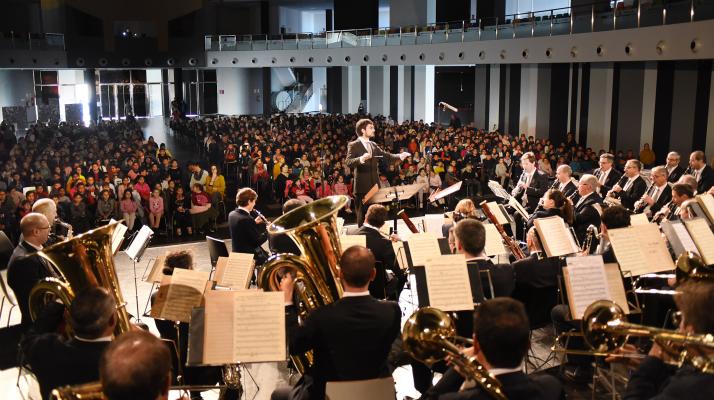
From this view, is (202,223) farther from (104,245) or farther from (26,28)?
(26,28)

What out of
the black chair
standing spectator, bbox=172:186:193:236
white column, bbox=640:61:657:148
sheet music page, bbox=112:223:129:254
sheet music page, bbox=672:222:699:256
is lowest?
standing spectator, bbox=172:186:193:236

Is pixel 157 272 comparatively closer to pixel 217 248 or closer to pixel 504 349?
pixel 217 248

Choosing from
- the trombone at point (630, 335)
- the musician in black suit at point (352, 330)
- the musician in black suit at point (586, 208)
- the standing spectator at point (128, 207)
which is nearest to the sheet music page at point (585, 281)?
the trombone at point (630, 335)

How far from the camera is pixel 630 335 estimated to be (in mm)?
3375

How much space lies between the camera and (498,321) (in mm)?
2814

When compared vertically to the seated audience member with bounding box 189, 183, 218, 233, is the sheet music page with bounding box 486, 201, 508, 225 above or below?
above

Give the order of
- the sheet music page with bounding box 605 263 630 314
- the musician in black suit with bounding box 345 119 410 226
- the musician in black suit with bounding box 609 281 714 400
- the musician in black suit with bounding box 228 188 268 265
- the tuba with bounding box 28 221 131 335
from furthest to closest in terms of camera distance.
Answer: the musician in black suit with bounding box 345 119 410 226
the musician in black suit with bounding box 228 188 268 265
the sheet music page with bounding box 605 263 630 314
the tuba with bounding box 28 221 131 335
the musician in black suit with bounding box 609 281 714 400

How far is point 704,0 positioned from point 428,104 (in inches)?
754

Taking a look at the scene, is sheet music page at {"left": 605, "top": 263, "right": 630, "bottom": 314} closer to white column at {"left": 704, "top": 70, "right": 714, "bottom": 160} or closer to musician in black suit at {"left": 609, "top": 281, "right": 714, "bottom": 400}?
musician in black suit at {"left": 609, "top": 281, "right": 714, "bottom": 400}

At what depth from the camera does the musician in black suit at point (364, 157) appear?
912cm

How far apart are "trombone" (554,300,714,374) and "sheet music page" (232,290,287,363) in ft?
5.35

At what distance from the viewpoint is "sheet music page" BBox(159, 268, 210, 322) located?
4641 mm

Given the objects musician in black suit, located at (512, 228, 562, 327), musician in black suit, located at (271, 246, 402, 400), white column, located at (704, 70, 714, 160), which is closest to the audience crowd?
white column, located at (704, 70, 714, 160)

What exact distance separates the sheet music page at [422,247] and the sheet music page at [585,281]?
1.43 m
